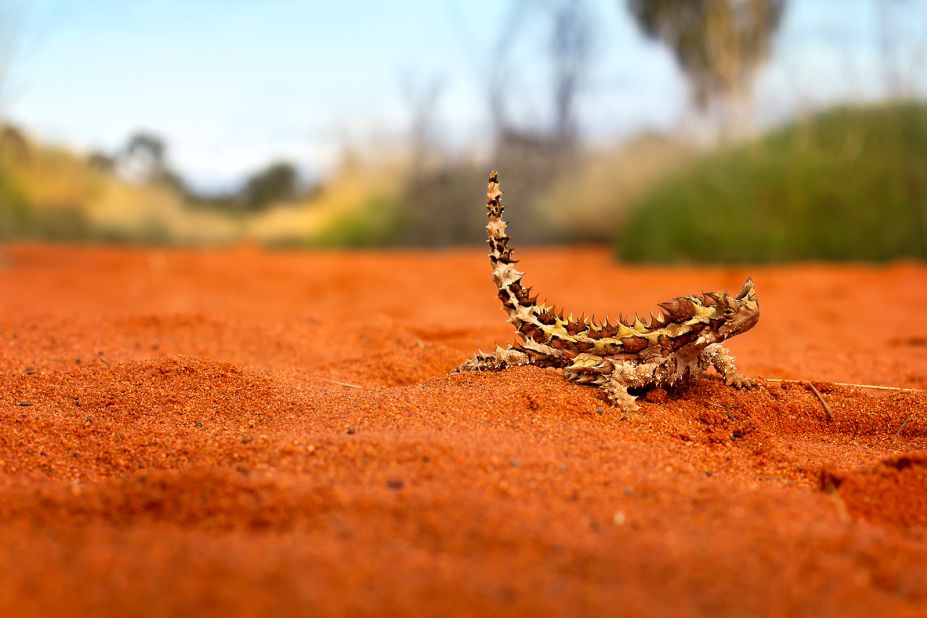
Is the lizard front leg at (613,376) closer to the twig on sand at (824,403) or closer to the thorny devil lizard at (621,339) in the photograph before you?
the thorny devil lizard at (621,339)

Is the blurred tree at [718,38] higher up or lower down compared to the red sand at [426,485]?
higher up

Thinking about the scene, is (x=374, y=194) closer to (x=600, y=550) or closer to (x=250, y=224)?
(x=250, y=224)

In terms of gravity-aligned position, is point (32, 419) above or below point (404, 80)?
below

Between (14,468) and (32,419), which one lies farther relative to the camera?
(32,419)

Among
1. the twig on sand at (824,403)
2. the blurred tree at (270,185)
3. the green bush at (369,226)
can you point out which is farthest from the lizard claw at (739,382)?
the blurred tree at (270,185)

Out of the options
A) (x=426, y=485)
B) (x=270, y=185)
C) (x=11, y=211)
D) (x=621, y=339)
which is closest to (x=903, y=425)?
(x=621, y=339)

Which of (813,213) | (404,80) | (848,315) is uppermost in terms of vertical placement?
(404,80)

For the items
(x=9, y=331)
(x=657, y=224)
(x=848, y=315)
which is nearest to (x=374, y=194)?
(x=657, y=224)
